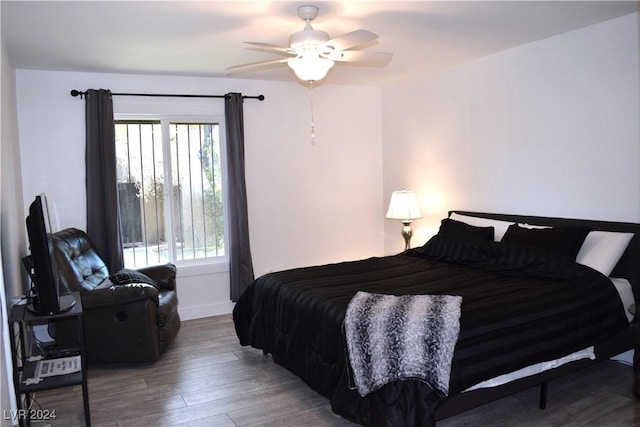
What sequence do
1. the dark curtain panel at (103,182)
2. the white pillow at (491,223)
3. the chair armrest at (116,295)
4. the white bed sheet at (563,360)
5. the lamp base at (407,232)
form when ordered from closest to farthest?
the white bed sheet at (563,360)
the chair armrest at (116,295)
the white pillow at (491,223)
the dark curtain panel at (103,182)
the lamp base at (407,232)

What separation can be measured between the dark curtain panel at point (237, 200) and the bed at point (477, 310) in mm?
1126

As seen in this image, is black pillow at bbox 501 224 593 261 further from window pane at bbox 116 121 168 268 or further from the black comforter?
window pane at bbox 116 121 168 268

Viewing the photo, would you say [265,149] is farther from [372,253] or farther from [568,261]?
[568,261]

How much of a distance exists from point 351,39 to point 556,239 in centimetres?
207

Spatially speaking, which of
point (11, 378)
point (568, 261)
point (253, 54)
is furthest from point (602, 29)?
point (11, 378)

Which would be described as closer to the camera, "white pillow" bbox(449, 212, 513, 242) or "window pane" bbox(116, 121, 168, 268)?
"white pillow" bbox(449, 212, 513, 242)

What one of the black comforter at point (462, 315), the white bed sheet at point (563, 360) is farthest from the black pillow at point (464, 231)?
the white bed sheet at point (563, 360)

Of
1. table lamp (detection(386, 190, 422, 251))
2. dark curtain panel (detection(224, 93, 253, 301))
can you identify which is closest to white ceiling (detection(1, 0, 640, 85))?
dark curtain panel (detection(224, 93, 253, 301))

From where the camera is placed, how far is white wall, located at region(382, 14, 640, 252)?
350cm

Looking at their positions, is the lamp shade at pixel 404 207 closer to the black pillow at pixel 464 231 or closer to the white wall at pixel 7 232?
the black pillow at pixel 464 231

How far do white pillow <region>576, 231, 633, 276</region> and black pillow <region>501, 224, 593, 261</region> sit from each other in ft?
0.20

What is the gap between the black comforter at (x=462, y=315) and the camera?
8.27 ft

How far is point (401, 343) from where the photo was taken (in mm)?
2475

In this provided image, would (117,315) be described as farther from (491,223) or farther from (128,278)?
(491,223)
